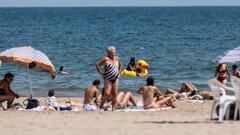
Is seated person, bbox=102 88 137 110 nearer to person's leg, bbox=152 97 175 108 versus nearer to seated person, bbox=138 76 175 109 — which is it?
seated person, bbox=138 76 175 109

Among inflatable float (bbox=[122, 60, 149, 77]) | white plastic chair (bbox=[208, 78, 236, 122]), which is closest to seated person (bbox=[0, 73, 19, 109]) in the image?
white plastic chair (bbox=[208, 78, 236, 122])

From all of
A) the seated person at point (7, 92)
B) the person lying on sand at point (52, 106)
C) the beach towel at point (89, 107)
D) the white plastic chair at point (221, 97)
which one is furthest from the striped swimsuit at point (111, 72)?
the white plastic chair at point (221, 97)

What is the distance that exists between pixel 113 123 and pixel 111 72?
2098mm

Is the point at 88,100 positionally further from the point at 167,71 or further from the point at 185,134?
the point at 167,71

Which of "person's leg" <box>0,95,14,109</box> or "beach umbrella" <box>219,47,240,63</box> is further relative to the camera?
"person's leg" <box>0,95,14,109</box>

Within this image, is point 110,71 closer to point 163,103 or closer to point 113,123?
point 163,103

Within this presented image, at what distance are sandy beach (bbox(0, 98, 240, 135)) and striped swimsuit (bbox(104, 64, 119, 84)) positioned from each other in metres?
0.73

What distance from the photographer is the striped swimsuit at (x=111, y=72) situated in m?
13.2

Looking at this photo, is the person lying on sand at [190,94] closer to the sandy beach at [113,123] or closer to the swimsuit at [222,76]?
the swimsuit at [222,76]

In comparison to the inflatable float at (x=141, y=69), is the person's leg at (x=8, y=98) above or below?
below

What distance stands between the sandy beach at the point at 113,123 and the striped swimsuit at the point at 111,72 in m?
0.73

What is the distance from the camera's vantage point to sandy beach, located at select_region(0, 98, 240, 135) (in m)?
10.4

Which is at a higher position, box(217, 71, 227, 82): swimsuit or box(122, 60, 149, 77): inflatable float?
box(122, 60, 149, 77): inflatable float

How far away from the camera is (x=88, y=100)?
46.9 feet
